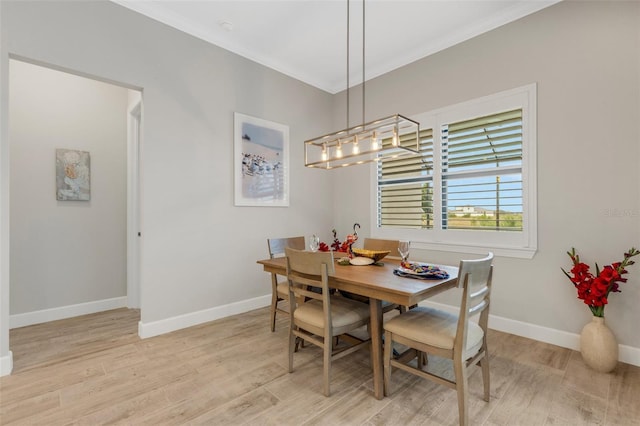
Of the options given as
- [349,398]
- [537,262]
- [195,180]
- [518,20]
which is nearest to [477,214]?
[537,262]

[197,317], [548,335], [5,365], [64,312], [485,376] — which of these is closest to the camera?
[485,376]

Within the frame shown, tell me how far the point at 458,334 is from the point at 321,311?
86 centimetres

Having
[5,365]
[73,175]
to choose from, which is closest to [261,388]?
[5,365]

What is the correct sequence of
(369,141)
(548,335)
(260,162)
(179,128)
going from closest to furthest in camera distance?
(548,335) < (179,128) < (260,162) < (369,141)

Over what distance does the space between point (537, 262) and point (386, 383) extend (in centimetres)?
190

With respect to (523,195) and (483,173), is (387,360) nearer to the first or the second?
(523,195)

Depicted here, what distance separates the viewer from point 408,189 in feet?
12.3

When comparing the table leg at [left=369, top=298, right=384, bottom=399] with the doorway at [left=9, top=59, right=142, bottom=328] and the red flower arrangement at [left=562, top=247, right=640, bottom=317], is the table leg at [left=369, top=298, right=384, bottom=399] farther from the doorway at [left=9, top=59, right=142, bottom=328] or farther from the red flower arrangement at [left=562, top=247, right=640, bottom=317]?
the doorway at [left=9, top=59, right=142, bottom=328]

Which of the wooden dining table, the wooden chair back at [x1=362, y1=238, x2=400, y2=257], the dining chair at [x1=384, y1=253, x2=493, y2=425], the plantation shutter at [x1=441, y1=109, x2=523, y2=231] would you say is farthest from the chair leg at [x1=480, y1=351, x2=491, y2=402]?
the plantation shutter at [x1=441, y1=109, x2=523, y2=231]

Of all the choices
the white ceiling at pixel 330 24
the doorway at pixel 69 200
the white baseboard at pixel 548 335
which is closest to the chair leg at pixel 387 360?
the white baseboard at pixel 548 335

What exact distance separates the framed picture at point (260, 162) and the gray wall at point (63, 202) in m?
1.54

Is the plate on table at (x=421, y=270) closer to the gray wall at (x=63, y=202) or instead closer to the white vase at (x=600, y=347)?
the white vase at (x=600, y=347)

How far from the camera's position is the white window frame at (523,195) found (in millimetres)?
2795

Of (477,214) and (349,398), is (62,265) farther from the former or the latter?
(477,214)
